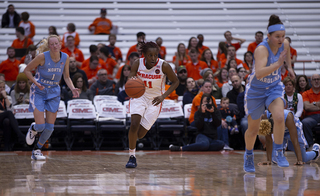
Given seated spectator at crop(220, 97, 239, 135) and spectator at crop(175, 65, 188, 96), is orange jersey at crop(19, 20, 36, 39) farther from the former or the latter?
seated spectator at crop(220, 97, 239, 135)

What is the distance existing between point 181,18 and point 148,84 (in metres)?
9.79

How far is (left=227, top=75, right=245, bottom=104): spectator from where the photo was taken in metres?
9.66

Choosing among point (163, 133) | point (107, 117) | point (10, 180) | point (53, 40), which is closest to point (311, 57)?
point (163, 133)

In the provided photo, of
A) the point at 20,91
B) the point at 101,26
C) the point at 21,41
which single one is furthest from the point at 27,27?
the point at 20,91

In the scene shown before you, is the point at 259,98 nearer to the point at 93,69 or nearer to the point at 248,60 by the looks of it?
the point at 248,60

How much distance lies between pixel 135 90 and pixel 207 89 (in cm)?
392

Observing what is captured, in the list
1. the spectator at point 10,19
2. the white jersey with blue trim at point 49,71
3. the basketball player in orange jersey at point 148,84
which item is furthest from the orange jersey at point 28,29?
the basketball player in orange jersey at point 148,84

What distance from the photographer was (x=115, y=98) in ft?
32.4

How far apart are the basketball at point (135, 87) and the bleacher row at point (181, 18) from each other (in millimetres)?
8266

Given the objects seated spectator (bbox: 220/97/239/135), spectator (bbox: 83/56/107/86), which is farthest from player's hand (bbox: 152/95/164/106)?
spectator (bbox: 83/56/107/86)

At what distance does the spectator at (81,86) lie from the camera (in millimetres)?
9594

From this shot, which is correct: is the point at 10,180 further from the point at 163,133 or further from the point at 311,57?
the point at 311,57

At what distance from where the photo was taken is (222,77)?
1063 cm

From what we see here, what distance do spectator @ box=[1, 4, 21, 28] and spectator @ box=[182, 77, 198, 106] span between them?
23.5 ft
